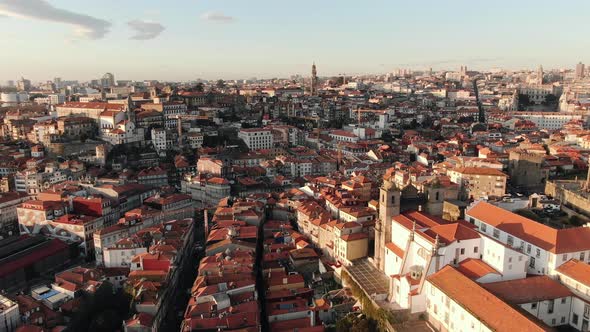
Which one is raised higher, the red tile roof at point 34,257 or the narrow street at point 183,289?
the red tile roof at point 34,257

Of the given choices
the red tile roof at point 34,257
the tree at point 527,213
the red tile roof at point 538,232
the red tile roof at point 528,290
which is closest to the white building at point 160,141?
the red tile roof at point 34,257

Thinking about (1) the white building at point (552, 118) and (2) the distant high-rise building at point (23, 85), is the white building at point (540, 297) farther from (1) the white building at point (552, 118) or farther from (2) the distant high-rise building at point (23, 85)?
(2) the distant high-rise building at point (23, 85)

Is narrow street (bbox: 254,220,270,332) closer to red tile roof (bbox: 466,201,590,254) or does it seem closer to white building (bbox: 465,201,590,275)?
white building (bbox: 465,201,590,275)

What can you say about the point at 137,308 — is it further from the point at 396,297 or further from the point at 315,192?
the point at 315,192

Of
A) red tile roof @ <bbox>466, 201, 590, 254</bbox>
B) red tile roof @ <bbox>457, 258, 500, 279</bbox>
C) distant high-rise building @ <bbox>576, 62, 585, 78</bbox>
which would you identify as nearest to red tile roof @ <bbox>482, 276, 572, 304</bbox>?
red tile roof @ <bbox>457, 258, 500, 279</bbox>

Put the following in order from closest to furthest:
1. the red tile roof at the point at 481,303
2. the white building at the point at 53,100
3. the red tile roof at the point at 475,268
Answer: the red tile roof at the point at 481,303, the red tile roof at the point at 475,268, the white building at the point at 53,100

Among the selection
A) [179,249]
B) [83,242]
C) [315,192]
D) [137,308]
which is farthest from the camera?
[315,192]

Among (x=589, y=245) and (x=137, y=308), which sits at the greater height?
(x=589, y=245)

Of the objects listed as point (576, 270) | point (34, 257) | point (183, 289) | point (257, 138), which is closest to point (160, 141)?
point (257, 138)

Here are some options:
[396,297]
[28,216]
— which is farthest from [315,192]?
[28,216]
